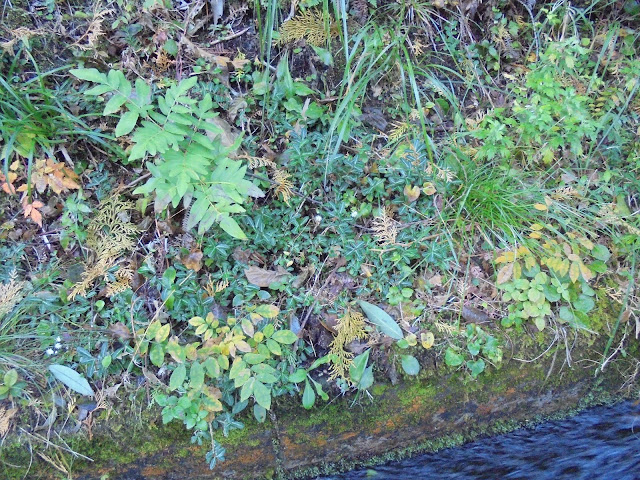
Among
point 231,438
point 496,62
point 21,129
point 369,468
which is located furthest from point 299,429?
point 496,62

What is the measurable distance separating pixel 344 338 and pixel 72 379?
4.09 ft

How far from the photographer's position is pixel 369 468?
2.42 meters

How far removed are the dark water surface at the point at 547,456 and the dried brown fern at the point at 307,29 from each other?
7.81ft

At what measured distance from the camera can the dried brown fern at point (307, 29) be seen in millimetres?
2668

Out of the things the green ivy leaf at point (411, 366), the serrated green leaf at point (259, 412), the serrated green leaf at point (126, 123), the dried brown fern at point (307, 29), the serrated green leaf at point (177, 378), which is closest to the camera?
the serrated green leaf at point (126, 123)

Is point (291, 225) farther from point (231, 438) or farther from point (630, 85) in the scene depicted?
point (630, 85)

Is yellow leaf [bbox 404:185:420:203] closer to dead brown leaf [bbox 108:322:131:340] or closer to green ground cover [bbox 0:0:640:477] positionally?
green ground cover [bbox 0:0:640:477]

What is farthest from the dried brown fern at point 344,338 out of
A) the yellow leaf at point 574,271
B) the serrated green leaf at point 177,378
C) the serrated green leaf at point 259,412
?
the yellow leaf at point 574,271

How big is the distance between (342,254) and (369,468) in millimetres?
1117

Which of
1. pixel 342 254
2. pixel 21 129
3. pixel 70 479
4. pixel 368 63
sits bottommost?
pixel 70 479

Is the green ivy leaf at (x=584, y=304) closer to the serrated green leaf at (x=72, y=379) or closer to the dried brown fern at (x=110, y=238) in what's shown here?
the dried brown fern at (x=110, y=238)

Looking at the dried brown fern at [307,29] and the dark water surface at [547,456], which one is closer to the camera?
the dark water surface at [547,456]

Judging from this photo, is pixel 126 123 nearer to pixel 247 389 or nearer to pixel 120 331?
pixel 120 331

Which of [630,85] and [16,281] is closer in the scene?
[16,281]
